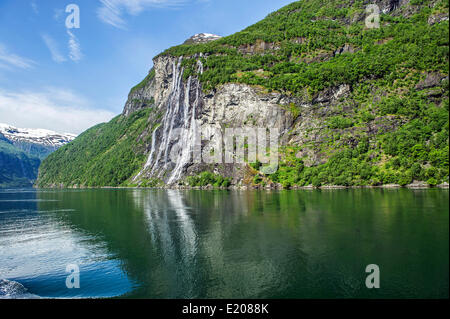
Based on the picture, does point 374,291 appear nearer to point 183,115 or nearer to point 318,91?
point 318,91

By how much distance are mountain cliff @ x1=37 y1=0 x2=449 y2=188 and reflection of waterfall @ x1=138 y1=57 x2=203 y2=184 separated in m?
0.64

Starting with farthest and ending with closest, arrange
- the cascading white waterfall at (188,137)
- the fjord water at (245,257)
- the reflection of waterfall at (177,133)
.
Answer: the reflection of waterfall at (177,133) < the cascading white waterfall at (188,137) < the fjord water at (245,257)

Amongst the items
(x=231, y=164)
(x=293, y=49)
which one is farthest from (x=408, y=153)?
(x=293, y=49)

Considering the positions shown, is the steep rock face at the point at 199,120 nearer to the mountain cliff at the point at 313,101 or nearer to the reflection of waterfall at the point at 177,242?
the mountain cliff at the point at 313,101

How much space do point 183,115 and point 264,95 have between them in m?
47.0

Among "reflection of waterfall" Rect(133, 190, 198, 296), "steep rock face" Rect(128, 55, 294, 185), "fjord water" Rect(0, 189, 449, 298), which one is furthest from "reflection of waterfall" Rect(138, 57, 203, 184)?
"fjord water" Rect(0, 189, 449, 298)

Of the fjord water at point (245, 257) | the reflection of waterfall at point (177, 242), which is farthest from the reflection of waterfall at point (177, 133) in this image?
the fjord water at point (245, 257)

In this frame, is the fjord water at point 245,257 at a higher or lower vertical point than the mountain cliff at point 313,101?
lower

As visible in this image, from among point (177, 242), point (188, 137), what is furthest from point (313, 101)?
point (177, 242)

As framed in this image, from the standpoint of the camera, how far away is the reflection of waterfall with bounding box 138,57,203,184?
133 meters

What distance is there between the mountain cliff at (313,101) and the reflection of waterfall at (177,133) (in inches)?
25.1

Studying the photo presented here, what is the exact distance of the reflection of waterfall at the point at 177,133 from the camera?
13300cm

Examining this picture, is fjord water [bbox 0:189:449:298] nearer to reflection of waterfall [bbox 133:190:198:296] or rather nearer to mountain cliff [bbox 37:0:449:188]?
A: reflection of waterfall [bbox 133:190:198:296]

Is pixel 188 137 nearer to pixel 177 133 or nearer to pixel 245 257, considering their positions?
pixel 177 133
